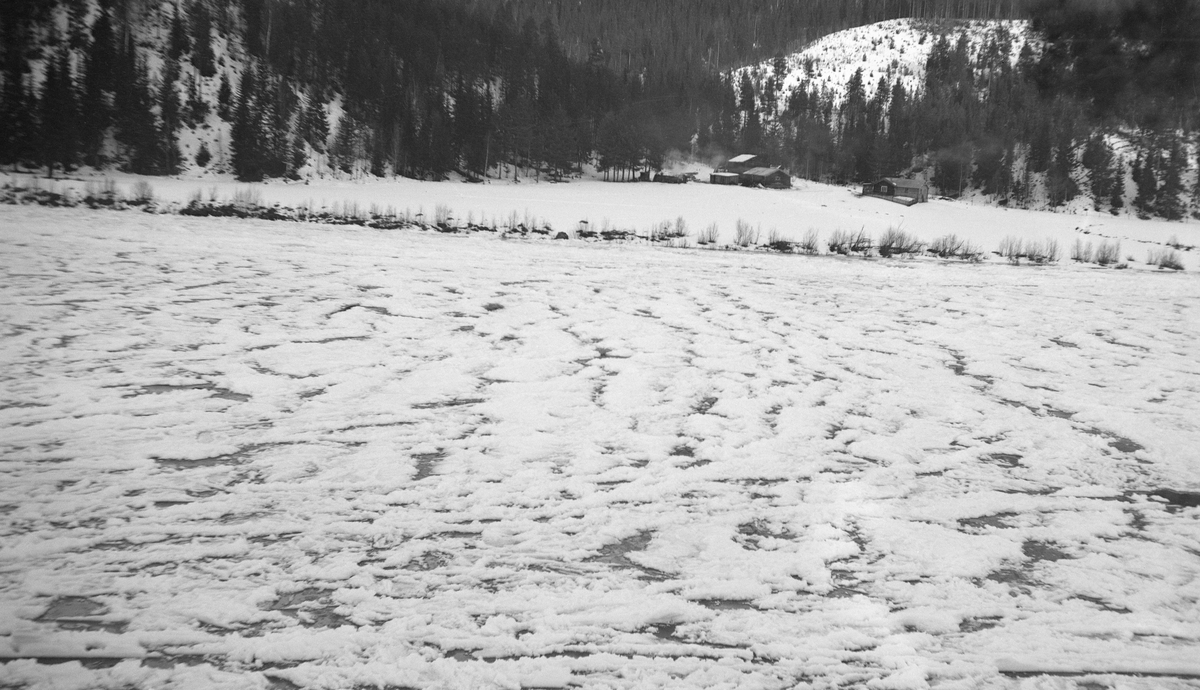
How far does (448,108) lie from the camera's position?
192ft

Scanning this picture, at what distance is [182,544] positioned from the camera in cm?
278

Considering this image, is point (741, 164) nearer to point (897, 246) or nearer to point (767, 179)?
point (767, 179)

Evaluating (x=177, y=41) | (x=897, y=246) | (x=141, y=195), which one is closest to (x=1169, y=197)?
(x=897, y=246)

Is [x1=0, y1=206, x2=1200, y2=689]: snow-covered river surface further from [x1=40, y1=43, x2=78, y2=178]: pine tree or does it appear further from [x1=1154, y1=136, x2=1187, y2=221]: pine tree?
[x1=1154, y1=136, x2=1187, y2=221]: pine tree

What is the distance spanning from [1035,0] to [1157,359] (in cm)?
560

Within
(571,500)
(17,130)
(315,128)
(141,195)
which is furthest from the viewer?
(315,128)

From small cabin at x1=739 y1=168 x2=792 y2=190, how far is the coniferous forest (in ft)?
32.0

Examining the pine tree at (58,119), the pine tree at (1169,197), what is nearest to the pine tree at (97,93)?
the pine tree at (58,119)

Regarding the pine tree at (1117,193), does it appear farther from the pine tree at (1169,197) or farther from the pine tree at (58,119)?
the pine tree at (58,119)

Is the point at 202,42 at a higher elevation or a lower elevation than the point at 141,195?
higher

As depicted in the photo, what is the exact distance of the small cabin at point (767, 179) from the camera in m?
58.8

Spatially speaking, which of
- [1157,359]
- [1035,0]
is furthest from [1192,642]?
[1157,359]

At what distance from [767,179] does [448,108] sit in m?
29.1

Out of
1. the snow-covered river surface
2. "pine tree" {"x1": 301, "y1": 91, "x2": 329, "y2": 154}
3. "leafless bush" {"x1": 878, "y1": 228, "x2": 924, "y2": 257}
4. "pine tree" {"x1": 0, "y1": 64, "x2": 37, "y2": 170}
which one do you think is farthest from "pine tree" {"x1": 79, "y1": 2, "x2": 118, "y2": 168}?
"leafless bush" {"x1": 878, "y1": 228, "x2": 924, "y2": 257}
